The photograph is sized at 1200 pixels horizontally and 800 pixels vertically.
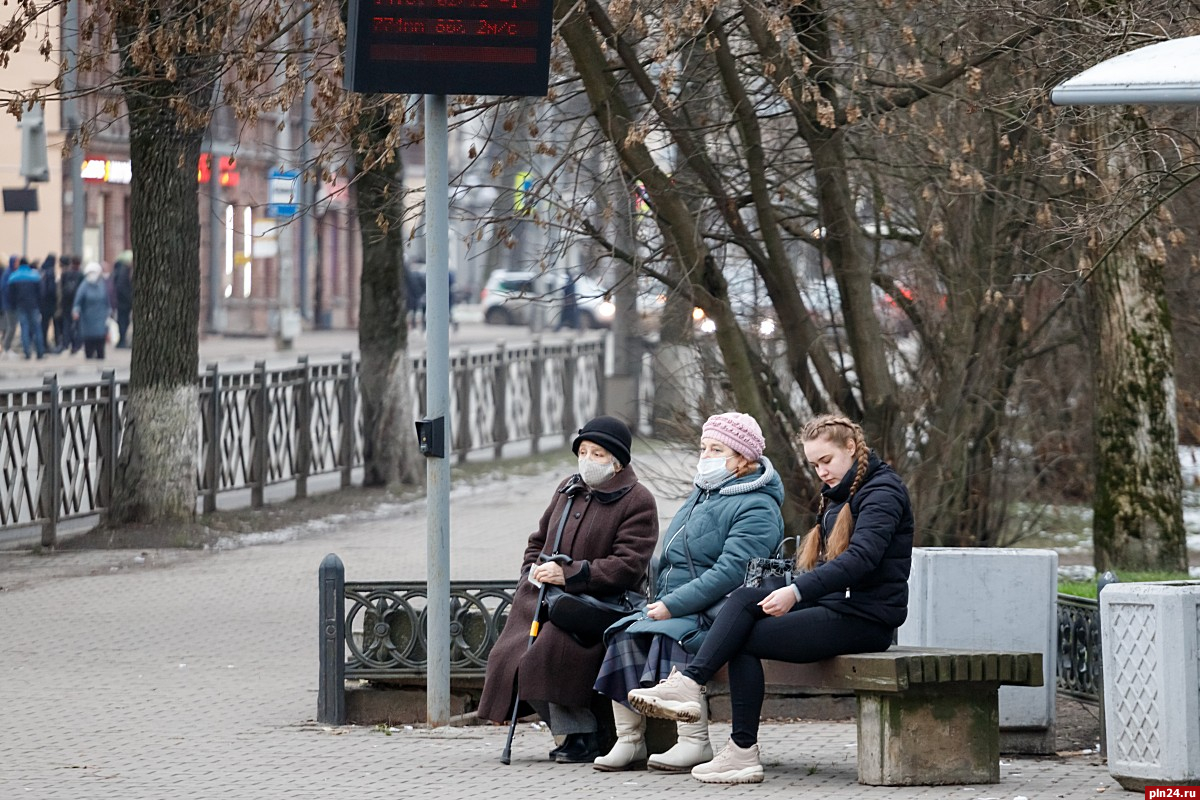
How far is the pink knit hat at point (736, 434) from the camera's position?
7266 millimetres

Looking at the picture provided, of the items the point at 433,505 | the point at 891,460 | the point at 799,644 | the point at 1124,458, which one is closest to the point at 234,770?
the point at 433,505

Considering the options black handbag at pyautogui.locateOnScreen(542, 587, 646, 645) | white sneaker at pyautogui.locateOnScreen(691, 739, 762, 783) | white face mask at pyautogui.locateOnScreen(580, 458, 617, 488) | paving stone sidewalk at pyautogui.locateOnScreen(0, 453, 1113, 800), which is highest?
white face mask at pyautogui.locateOnScreen(580, 458, 617, 488)

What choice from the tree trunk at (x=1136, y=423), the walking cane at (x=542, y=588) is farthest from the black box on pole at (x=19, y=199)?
the walking cane at (x=542, y=588)

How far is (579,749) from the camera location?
7613 mm

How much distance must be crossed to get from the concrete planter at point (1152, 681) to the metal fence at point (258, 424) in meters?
9.43

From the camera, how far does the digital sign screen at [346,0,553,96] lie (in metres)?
7.95

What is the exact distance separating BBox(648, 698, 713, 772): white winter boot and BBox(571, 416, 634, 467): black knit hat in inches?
38.7

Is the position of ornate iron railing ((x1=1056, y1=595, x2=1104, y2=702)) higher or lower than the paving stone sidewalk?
higher

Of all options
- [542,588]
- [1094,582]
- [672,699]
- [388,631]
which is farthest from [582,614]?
[1094,582]

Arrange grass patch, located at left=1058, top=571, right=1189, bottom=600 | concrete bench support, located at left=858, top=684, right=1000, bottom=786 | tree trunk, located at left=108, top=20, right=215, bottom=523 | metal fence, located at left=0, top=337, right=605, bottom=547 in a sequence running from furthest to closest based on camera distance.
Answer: tree trunk, located at left=108, top=20, right=215, bottom=523 < metal fence, located at left=0, top=337, right=605, bottom=547 < grass patch, located at left=1058, top=571, right=1189, bottom=600 < concrete bench support, located at left=858, top=684, right=1000, bottom=786

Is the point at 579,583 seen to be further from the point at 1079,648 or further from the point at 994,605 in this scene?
the point at 1079,648

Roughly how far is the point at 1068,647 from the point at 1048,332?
5.68 m

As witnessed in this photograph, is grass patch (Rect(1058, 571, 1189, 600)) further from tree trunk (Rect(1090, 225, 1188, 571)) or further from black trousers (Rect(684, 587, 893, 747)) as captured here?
black trousers (Rect(684, 587, 893, 747))

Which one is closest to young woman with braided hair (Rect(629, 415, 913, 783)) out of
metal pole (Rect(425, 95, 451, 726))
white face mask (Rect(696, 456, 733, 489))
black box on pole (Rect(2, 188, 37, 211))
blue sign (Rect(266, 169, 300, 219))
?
white face mask (Rect(696, 456, 733, 489))
